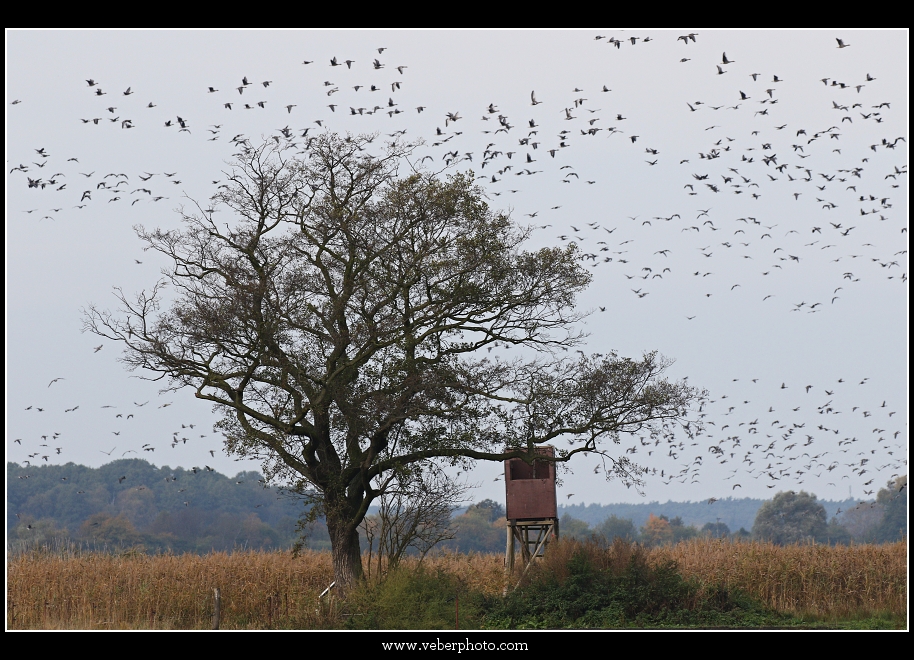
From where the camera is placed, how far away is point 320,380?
21.0m

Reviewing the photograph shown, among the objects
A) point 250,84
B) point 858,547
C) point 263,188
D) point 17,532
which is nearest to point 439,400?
point 263,188

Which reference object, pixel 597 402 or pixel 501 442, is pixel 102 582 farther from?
pixel 597 402

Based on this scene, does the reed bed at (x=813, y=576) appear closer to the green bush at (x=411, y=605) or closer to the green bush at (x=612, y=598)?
the green bush at (x=612, y=598)

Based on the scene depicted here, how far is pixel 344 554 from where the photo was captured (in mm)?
21688

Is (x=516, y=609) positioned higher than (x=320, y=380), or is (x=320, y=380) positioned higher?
(x=320, y=380)

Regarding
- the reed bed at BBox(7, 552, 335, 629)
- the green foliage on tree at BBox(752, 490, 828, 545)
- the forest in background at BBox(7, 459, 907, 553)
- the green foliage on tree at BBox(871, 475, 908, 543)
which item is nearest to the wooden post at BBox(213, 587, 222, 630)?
the reed bed at BBox(7, 552, 335, 629)

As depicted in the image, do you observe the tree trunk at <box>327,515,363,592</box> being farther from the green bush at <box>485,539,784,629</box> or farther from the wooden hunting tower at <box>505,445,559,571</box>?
the wooden hunting tower at <box>505,445,559,571</box>

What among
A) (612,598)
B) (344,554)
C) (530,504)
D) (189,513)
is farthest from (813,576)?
(189,513)

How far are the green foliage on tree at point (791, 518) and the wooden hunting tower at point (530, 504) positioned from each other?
4654cm

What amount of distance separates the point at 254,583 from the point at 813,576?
13492 millimetres

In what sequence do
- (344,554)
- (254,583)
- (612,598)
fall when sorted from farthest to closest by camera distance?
(254,583) → (344,554) → (612,598)

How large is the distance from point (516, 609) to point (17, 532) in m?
54.3

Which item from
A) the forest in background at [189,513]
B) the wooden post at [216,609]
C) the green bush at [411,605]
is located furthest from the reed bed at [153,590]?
the forest in background at [189,513]

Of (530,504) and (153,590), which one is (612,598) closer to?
(530,504)
